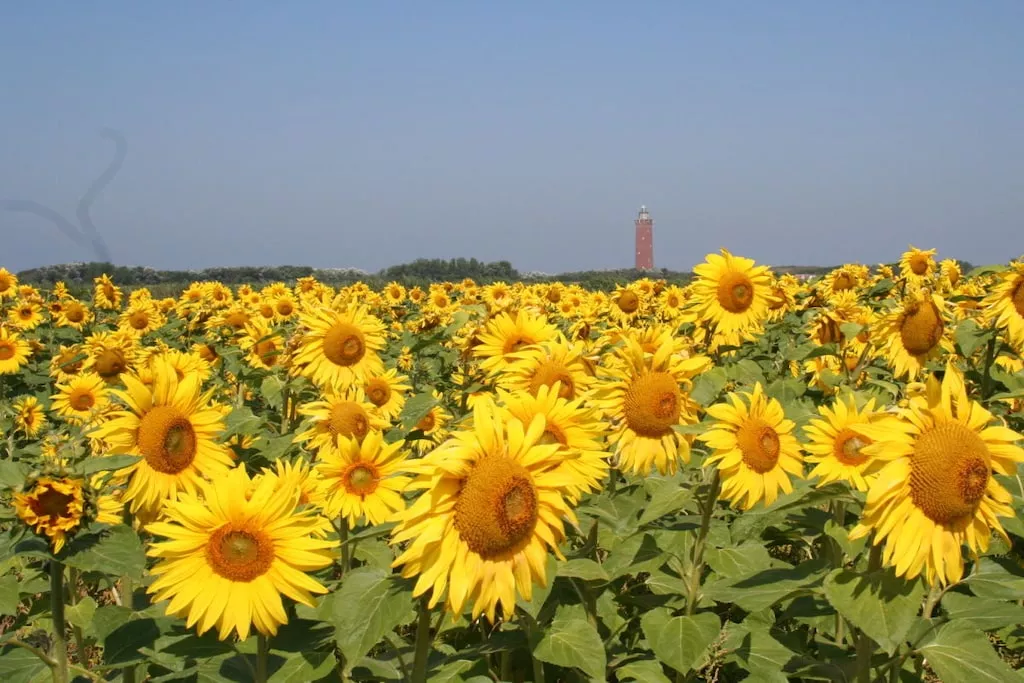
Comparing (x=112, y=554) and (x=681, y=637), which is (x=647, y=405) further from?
(x=112, y=554)

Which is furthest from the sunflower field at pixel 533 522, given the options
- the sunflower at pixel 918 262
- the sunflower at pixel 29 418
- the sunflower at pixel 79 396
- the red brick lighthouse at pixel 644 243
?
the red brick lighthouse at pixel 644 243

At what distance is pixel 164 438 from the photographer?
10.4ft

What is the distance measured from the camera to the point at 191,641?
2.40 metres

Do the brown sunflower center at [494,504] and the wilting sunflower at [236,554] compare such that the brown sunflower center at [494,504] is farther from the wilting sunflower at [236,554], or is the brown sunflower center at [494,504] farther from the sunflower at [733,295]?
the sunflower at [733,295]

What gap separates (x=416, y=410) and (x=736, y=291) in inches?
116

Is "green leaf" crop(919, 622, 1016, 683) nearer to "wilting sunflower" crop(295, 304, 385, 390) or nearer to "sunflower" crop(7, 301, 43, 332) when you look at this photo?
"wilting sunflower" crop(295, 304, 385, 390)

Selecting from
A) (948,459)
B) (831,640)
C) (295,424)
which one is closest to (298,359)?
(295,424)

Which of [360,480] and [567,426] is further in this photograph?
[360,480]

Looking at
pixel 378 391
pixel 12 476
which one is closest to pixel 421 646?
pixel 12 476

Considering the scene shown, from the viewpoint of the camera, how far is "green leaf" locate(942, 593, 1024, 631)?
8.11ft

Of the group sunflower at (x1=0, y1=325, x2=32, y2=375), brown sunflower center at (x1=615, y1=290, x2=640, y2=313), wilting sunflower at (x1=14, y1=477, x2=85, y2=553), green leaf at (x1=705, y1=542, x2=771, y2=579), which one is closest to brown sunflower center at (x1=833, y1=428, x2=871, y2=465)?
green leaf at (x1=705, y1=542, x2=771, y2=579)

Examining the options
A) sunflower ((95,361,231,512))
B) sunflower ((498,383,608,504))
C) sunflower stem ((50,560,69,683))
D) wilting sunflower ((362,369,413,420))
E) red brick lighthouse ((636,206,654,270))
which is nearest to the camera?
sunflower stem ((50,560,69,683))

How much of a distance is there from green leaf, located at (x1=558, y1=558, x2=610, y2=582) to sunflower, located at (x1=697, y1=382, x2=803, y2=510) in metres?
0.79

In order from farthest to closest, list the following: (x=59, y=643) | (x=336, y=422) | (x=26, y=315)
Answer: (x=26, y=315) → (x=336, y=422) → (x=59, y=643)
